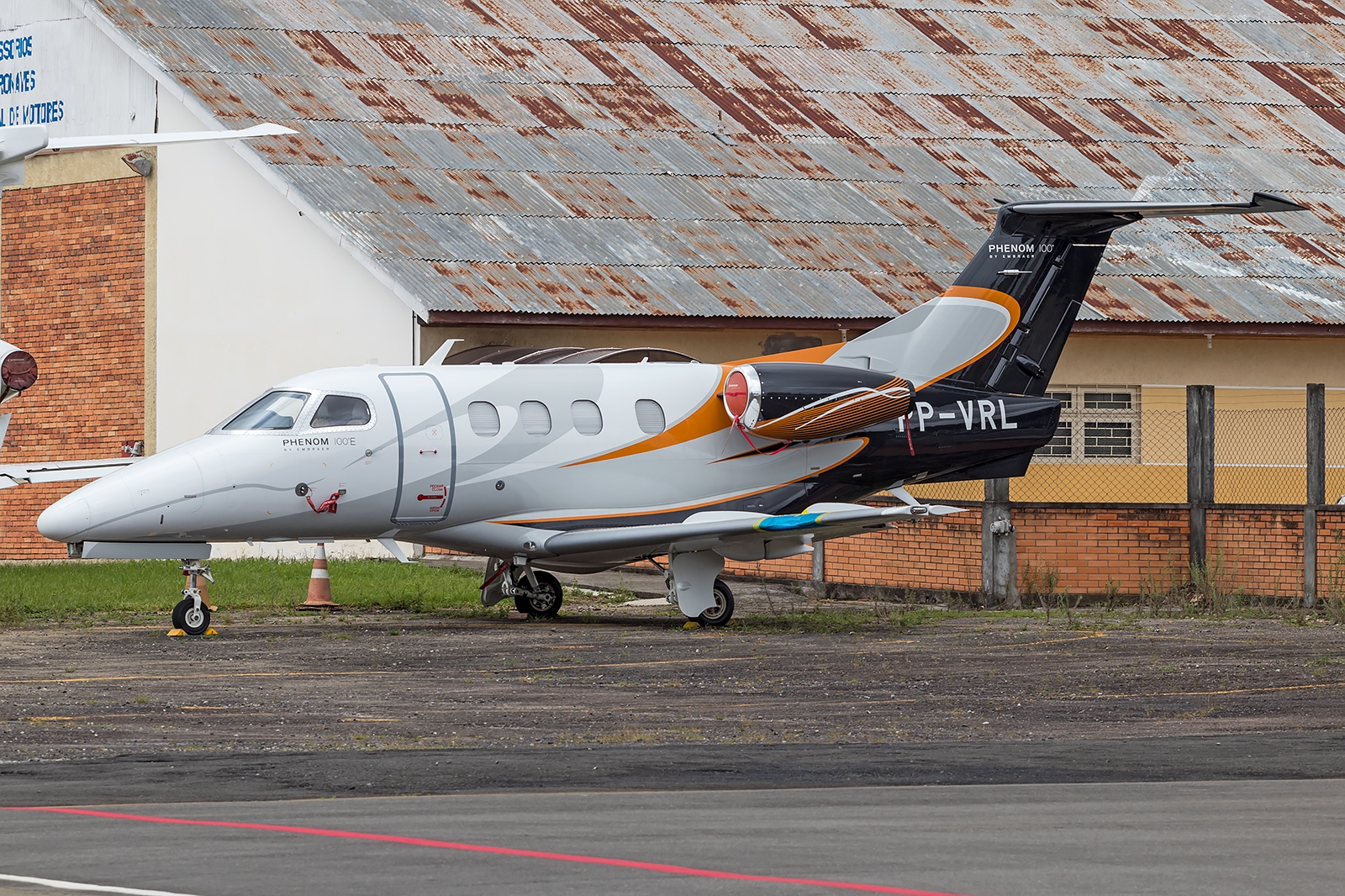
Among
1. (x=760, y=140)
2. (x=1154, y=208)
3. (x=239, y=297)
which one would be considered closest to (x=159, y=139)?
(x=1154, y=208)

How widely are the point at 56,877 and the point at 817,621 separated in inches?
541

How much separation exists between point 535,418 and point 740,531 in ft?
7.70

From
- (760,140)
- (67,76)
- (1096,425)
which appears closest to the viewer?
(1096,425)

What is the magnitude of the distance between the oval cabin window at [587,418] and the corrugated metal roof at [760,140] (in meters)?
7.12

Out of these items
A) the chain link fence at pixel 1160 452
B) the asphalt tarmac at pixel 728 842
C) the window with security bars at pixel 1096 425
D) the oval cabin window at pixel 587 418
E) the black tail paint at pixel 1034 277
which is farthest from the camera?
the window with security bars at pixel 1096 425

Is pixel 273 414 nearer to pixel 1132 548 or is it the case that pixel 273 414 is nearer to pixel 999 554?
pixel 999 554

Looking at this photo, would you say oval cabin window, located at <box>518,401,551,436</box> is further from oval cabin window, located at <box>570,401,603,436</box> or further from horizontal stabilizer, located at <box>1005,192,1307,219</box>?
horizontal stabilizer, located at <box>1005,192,1307,219</box>

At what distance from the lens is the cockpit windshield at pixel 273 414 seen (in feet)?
67.5

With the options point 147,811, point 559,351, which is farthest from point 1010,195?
point 147,811

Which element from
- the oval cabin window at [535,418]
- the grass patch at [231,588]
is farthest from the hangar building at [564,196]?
the oval cabin window at [535,418]

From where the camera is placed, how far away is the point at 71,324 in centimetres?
3300

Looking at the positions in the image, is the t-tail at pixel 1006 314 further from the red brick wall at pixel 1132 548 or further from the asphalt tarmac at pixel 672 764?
the asphalt tarmac at pixel 672 764

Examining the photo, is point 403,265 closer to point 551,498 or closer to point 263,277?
point 263,277

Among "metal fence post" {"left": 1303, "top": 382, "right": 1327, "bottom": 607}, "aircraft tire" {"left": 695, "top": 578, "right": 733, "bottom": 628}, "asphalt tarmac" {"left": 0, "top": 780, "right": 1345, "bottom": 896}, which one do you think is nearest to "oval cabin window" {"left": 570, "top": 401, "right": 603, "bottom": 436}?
"aircraft tire" {"left": 695, "top": 578, "right": 733, "bottom": 628}
